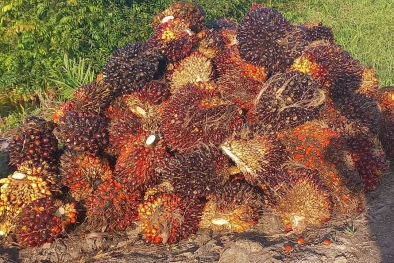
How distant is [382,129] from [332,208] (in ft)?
3.89

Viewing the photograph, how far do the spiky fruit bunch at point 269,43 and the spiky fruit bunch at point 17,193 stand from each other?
1.83 m

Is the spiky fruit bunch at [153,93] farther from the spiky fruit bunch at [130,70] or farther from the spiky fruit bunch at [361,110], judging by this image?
the spiky fruit bunch at [361,110]

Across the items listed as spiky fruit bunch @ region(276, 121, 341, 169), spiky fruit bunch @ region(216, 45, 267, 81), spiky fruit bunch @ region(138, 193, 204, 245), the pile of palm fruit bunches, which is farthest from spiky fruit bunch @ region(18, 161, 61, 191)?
spiky fruit bunch @ region(276, 121, 341, 169)

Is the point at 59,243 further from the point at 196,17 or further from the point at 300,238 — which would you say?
the point at 196,17

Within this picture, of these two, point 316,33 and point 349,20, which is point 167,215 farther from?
point 349,20

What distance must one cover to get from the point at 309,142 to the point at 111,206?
1.46 m

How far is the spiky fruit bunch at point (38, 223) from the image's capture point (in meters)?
3.17

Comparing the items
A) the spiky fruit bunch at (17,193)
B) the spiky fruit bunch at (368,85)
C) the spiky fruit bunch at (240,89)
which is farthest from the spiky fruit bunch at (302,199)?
the spiky fruit bunch at (17,193)

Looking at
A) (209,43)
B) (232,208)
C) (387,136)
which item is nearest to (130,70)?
(209,43)

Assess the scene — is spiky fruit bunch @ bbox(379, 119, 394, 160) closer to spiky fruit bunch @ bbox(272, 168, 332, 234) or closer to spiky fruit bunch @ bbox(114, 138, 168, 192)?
spiky fruit bunch @ bbox(272, 168, 332, 234)

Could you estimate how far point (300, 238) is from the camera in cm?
304

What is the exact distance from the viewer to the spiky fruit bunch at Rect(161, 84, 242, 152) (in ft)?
10.6

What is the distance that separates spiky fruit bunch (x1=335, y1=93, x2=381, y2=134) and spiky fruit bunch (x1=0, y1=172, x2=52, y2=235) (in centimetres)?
234

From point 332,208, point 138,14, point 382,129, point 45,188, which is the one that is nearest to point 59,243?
point 45,188
